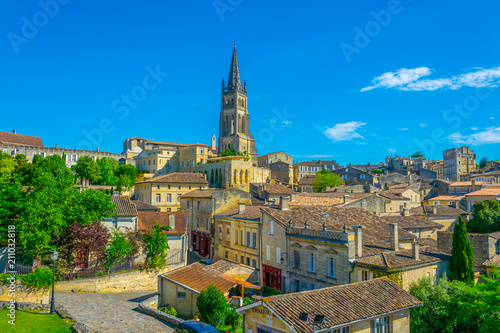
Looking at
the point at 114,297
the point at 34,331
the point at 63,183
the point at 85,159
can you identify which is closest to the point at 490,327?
the point at 34,331

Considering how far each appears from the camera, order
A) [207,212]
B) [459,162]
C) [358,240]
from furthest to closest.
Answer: [459,162] → [207,212] → [358,240]

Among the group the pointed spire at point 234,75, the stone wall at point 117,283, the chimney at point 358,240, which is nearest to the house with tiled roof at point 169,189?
the stone wall at point 117,283

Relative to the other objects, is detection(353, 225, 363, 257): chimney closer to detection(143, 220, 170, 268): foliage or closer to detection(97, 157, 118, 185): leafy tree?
detection(143, 220, 170, 268): foliage

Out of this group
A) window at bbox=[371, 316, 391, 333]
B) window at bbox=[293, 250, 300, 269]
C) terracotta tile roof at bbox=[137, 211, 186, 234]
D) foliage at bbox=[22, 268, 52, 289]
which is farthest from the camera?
terracotta tile roof at bbox=[137, 211, 186, 234]

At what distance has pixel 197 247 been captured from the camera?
49.0 meters

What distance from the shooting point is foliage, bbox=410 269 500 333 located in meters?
19.0

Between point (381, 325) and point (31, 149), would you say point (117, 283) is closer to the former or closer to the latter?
point (381, 325)

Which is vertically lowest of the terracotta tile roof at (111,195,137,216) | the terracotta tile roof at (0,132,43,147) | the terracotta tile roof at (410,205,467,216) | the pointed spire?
the terracotta tile roof at (410,205,467,216)

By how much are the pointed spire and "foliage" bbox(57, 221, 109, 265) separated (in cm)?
11611

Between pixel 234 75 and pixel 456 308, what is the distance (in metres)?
131

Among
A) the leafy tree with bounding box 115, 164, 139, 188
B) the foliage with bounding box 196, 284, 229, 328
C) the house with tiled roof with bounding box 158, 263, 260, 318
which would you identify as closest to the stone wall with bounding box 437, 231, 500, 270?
the house with tiled roof with bounding box 158, 263, 260, 318

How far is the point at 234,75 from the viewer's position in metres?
143

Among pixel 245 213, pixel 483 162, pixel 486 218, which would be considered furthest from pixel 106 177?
pixel 483 162

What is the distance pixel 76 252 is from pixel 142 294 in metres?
6.03
